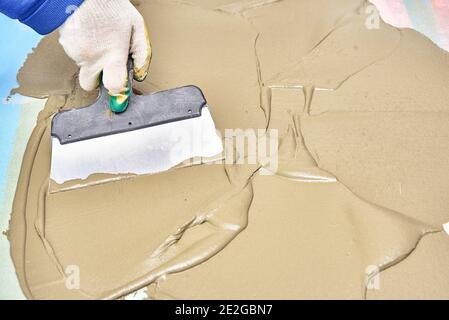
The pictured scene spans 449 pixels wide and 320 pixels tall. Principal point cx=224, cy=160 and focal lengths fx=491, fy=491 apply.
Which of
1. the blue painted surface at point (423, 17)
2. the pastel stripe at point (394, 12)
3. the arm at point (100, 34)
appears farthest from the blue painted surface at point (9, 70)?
the blue painted surface at point (423, 17)

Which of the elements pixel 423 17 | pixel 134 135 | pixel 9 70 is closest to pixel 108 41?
pixel 134 135

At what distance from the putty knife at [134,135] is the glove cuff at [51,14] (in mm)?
265

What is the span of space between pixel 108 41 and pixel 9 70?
0.67 meters

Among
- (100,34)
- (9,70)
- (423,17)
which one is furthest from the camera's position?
(423,17)

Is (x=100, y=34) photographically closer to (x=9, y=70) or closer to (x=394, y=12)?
(x=9, y=70)

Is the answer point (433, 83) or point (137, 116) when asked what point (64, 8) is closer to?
point (137, 116)

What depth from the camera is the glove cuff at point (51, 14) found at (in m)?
1.43

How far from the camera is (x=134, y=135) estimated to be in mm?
1602

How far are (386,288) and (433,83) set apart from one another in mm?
903

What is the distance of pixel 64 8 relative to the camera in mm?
1464

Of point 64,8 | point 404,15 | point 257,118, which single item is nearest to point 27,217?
point 64,8

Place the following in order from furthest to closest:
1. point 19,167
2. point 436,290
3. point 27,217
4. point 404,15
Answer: point 404,15 < point 19,167 < point 27,217 < point 436,290

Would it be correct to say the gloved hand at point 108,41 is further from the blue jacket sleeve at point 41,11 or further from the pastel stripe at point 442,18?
the pastel stripe at point 442,18

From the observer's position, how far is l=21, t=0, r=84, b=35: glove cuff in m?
1.43
